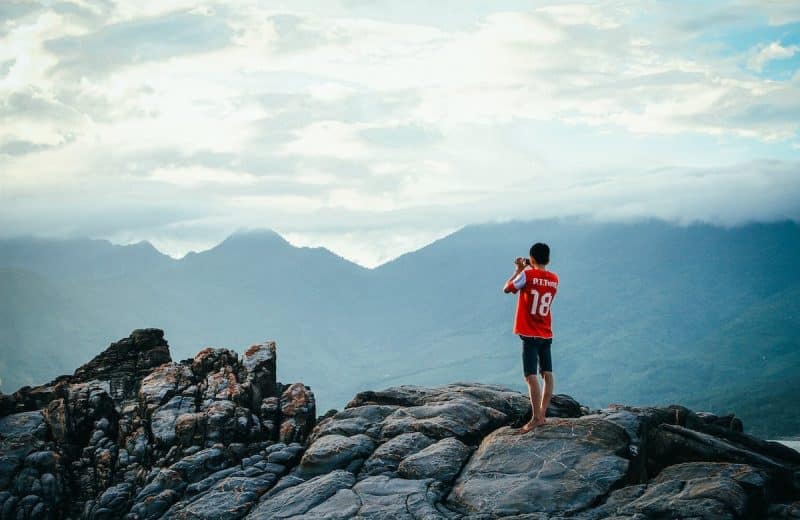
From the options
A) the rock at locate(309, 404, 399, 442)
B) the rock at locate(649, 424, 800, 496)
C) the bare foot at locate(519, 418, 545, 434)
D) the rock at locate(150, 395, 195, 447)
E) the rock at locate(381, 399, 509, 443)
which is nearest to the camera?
the rock at locate(649, 424, 800, 496)

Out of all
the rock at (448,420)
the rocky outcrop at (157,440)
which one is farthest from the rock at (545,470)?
the rocky outcrop at (157,440)

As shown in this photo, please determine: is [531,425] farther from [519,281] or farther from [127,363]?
→ [127,363]

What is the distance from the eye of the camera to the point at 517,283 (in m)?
25.6

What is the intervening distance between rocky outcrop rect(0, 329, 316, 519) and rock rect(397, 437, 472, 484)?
5.13 meters

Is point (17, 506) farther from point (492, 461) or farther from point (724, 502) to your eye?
point (724, 502)

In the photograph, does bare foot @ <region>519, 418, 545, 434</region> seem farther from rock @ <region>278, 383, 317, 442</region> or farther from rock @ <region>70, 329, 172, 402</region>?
rock @ <region>70, 329, 172, 402</region>

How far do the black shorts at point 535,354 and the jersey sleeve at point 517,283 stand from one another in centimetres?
184

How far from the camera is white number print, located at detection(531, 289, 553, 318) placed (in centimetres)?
2598

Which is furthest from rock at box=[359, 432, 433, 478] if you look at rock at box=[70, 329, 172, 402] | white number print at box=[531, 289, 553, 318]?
rock at box=[70, 329, 172, 402]

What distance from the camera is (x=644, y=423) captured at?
87.3 feet

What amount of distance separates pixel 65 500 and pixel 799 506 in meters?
26.1

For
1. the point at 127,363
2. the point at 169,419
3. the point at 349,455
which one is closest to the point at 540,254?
the point at 349,455

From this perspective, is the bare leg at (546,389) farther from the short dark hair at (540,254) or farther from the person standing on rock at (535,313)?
the short dark hair at (540,254)

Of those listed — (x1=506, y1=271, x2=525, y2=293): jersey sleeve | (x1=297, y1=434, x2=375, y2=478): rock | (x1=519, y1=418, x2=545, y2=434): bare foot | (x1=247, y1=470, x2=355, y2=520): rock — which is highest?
(x1=506, y1=271, x2=525, y2=293): jersey sleeve
